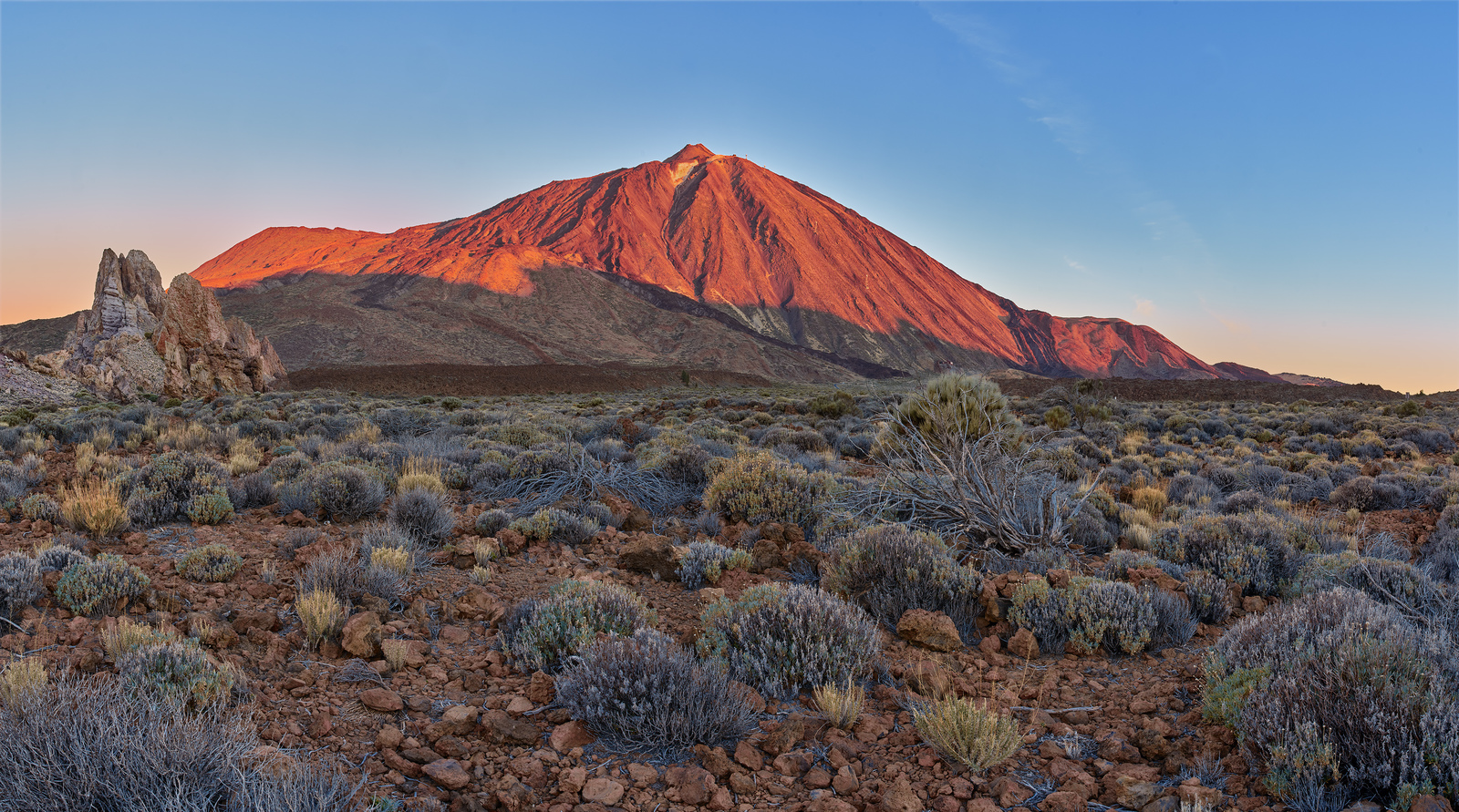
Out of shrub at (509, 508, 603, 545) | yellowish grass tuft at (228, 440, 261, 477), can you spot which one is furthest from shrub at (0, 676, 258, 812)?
yellowish grass tuft at (228, 440, 261, 477)

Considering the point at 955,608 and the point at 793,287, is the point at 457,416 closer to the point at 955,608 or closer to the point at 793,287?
the point at 955,608

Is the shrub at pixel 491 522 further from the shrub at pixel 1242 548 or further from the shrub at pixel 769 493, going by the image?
the shrub at pixel 1242 548

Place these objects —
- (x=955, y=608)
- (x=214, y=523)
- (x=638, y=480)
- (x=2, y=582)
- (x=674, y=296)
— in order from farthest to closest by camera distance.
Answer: (x=674, y=296), (x=638, y=480), (x=214, y=523), (x=955, y=608), (x=2, y=582)

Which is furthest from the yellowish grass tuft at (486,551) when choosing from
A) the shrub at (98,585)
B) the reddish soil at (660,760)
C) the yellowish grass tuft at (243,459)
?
the yellowish grass tuft at (243,459)

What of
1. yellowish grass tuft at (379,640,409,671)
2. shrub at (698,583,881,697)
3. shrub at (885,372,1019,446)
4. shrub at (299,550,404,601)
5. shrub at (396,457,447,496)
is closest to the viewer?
shrub at (698,583,881,697)

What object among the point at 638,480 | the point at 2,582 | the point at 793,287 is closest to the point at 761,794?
the point at 2,582

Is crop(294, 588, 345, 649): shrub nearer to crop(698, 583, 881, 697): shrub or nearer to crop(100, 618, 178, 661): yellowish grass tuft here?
crop(100, 618, 178, 661): yellowish grass tuft
